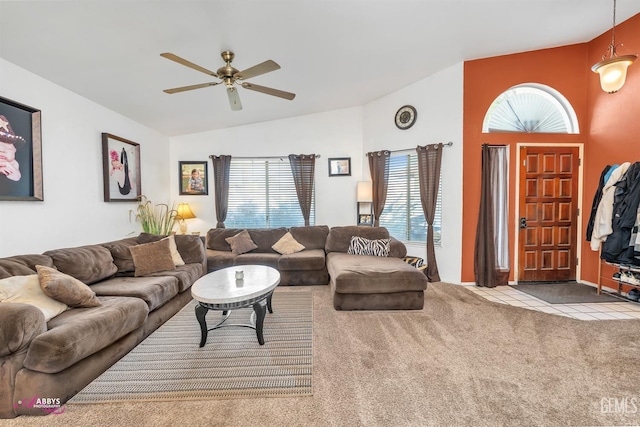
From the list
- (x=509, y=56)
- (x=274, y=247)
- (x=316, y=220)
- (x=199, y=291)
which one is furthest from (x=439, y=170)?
(x=199, y=291)

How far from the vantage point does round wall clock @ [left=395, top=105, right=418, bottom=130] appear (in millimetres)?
4520

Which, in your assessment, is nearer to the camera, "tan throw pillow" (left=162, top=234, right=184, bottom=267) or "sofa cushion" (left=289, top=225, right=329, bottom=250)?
"tan throw pillow" (left=162, top=234, right=184, bottom=267)

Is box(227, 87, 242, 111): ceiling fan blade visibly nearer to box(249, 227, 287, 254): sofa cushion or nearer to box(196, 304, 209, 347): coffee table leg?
box(196, 304, 209, 347): coffee table leg

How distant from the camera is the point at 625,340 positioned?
8.02ft

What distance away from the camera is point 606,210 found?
340 cm

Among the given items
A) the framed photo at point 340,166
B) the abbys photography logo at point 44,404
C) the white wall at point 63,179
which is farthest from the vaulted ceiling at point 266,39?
the abbys photography logo at point 44,404

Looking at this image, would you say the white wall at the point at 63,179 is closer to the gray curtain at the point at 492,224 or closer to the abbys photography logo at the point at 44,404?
the abbys photography logo at the point at 44,404

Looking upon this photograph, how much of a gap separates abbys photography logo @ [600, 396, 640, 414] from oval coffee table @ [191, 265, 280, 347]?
7.95 ft

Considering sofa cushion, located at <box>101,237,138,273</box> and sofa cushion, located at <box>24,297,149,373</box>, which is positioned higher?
sofa cushion, located at <box>101,237,138,273</box>

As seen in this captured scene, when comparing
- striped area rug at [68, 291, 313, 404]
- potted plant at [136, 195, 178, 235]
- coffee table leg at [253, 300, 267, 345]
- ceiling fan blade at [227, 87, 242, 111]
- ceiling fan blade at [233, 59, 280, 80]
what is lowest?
striped area rug at [68, 291, 313, 404]

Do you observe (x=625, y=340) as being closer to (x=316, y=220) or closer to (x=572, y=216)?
(x=572, y=216)

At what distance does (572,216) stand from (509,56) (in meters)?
2.63

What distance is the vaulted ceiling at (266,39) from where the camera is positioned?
2158 millimetres

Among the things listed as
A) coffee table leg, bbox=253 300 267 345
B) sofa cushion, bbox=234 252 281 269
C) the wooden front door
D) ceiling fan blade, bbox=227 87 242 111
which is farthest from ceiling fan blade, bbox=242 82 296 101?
the wooden front door
